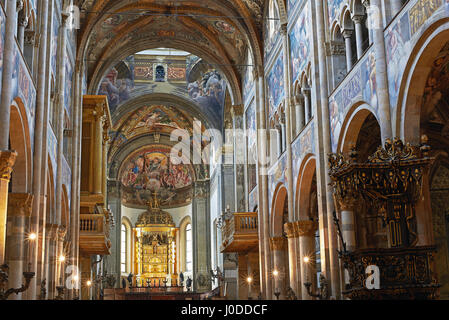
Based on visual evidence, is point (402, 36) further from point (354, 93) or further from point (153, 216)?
point (153, 216)

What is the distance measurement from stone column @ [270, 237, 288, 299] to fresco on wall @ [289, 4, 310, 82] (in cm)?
721

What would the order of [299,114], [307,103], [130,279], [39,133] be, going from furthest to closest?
[130,279] < [299,114] < [307,103] < [39,133]

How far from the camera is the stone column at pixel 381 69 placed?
13155 mm

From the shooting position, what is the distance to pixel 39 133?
16.7m

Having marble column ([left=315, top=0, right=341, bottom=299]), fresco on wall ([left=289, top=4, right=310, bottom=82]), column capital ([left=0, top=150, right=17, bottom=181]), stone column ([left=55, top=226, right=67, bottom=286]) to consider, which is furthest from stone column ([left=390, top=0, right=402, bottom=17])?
stone column ([left=55, top=226, right=67, bottom=286])

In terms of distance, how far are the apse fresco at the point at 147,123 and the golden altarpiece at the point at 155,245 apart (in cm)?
645

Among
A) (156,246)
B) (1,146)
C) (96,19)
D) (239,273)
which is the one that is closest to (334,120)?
(1,146)

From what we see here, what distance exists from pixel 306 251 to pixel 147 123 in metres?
26.8

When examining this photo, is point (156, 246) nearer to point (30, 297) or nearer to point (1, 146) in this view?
point (30, 297)

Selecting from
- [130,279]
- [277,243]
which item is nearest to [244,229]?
[277,243]

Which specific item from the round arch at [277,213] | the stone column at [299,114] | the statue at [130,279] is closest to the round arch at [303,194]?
the stone column at [299,114]

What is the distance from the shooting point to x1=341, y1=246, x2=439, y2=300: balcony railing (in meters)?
11.0

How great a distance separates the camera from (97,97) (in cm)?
2681
